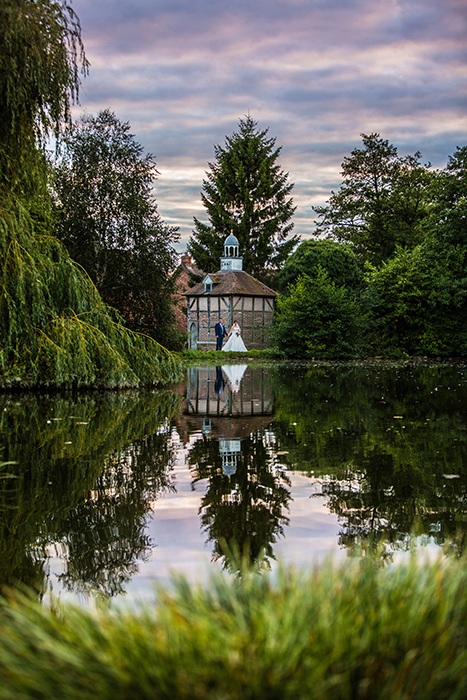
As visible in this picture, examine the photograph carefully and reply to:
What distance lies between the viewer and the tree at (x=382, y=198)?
46.6 metres

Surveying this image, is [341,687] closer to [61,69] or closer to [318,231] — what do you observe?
[61,69]

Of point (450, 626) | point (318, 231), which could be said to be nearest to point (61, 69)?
point (450, 626)

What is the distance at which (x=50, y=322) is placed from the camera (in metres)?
12.5

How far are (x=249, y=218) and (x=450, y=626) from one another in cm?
4954

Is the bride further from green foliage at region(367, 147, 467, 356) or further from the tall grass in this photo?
the tall grass

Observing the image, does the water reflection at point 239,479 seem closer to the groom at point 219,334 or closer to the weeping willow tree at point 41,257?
the weeping willow tree at point 41,257

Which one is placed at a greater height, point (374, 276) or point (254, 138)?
point (254, 138)

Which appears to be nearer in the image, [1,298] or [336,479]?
[336,479]

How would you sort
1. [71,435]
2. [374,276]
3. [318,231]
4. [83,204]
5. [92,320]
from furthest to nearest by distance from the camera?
[318,231], [374,276], [83,204], [92,320], [71,435]

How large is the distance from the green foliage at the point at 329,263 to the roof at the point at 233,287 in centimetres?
209

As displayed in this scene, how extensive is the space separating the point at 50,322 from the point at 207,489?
7888 mm

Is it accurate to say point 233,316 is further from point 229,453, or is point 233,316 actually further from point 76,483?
point 76,483

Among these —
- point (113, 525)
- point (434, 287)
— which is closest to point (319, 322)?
point (434, 287)

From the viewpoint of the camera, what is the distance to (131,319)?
108ft
